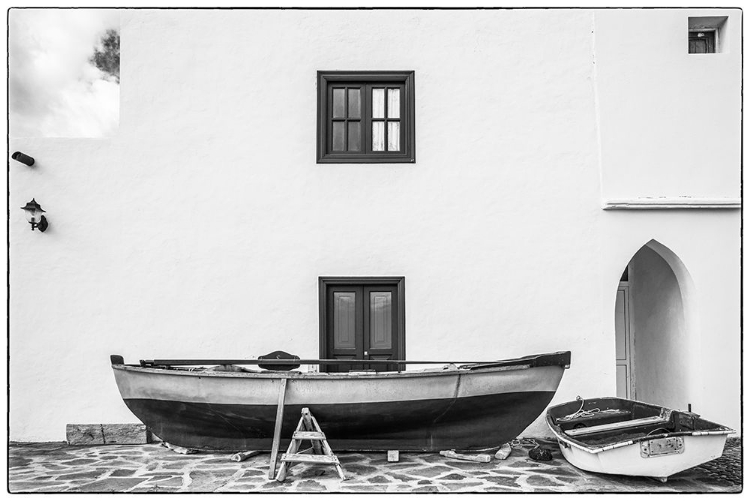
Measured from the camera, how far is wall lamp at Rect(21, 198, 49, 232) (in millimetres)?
7312

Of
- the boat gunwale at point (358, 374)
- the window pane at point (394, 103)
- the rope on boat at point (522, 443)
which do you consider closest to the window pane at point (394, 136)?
the window pane at point (394, 103)

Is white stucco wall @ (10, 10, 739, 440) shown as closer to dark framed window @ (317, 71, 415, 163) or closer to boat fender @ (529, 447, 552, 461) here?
dark framed window @ (317, 71, 415, 163)

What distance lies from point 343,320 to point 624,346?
14.0ft

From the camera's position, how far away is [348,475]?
235 inches

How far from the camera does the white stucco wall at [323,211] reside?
291 inches

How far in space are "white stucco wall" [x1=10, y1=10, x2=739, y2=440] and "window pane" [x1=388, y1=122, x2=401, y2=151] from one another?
31 centimetres

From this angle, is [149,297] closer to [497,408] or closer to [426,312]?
[426,312]

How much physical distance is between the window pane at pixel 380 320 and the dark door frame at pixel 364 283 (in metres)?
0.12

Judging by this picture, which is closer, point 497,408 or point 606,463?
point 606,463

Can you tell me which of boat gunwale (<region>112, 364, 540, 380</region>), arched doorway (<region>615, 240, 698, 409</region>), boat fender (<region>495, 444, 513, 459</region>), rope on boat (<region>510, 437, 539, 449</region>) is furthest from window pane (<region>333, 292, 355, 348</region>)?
arched doorway (<region>615, 240, 698, 409</region>)

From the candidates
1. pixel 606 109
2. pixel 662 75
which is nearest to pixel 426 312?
pixel 606 109

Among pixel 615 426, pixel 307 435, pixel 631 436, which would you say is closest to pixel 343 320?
pixel 307 435

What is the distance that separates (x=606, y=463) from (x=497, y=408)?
3.73ft

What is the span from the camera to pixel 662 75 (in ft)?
24.4
